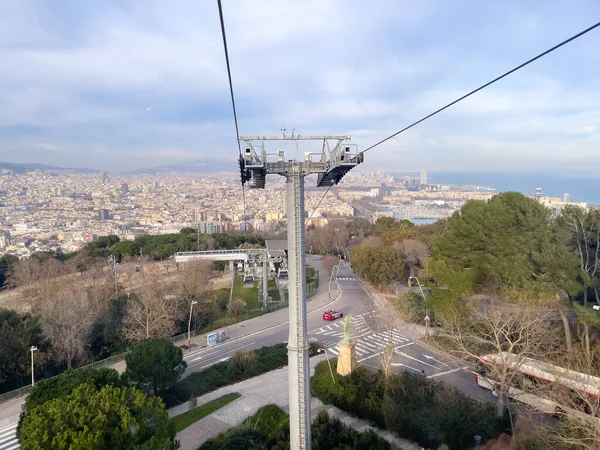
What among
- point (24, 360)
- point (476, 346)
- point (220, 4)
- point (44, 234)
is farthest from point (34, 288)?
point (44, 234)

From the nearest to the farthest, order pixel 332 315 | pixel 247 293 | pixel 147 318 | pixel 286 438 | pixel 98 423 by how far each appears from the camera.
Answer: pixel 98 423
pixel 286 438
pixel 147 318
pixel 332 315
pixel 247 293

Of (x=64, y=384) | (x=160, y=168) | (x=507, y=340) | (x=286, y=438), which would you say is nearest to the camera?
(x=64, y=384)

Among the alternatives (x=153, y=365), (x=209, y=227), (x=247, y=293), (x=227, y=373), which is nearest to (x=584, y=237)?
(x=227, y=373)

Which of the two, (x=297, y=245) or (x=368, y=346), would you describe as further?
(x=368, y=346)

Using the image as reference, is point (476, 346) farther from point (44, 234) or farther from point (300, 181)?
point (44, 234)

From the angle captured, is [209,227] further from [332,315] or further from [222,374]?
[222,374]

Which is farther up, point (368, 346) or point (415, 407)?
point (415, 407)

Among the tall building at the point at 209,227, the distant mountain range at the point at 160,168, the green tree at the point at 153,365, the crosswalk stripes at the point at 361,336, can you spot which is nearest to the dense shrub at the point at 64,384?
the green tree at the point at 153,365

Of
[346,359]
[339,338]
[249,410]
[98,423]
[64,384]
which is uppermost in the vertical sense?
[98,423]
